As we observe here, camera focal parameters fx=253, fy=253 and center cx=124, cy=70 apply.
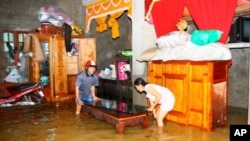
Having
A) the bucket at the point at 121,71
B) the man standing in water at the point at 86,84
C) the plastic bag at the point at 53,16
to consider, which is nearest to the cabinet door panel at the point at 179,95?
the man standing in water at the point at 86,84

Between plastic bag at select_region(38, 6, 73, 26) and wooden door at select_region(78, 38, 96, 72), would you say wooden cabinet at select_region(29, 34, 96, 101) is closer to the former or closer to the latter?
wooden door at select_region(78, 38, 96, 72)

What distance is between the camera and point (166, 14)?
6176 millimetres

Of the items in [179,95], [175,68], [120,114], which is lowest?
[120,114]

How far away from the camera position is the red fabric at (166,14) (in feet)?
19.3

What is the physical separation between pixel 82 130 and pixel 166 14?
11.0 feet

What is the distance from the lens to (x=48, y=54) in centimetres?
863

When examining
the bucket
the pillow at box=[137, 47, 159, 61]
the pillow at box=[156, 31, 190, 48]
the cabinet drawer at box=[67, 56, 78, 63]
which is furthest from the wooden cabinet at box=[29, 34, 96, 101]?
the pillow at box=[156, 31, 190, 48]

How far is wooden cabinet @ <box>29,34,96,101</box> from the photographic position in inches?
329

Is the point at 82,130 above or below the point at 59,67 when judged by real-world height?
below

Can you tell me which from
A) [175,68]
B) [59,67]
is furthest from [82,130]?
[59,67]

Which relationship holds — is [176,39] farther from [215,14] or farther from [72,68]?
[72,68]

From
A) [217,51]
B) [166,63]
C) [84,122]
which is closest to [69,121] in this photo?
[84,122]

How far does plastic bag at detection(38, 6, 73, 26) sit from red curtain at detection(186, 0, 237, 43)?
505 centimetres

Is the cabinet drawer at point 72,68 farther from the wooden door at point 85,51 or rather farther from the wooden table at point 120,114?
the wooden table at point 120,114
